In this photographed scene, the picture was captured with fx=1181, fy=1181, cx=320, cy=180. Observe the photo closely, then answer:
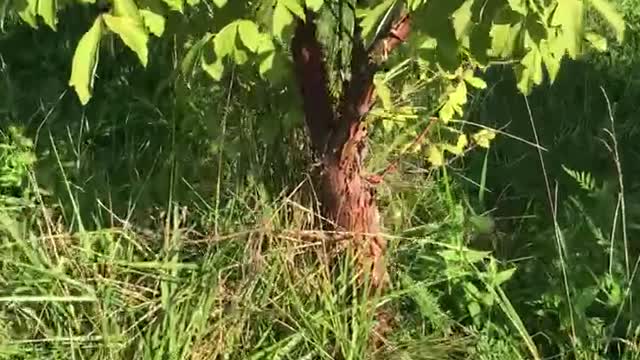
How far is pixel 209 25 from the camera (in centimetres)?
250

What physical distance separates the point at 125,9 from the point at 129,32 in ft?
0.18

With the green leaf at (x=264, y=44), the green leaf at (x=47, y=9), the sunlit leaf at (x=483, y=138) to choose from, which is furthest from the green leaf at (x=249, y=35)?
the sunlit leaf at (x=483, y=138)

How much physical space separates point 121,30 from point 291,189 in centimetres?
115

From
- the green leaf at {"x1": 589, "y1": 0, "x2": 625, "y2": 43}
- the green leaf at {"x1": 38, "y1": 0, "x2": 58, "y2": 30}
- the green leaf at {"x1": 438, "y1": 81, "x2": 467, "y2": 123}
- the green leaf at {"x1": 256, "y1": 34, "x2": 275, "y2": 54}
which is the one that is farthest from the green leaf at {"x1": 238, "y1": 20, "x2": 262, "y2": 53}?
the green leaf at {"x1": 438, "y1": 81, "x2": 467, "y2": 123}

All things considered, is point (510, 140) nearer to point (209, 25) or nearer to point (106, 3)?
point (209, 25)

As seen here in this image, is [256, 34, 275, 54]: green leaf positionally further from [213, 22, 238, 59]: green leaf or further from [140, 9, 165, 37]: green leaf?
[140, 9, 165, 37]: green leaf

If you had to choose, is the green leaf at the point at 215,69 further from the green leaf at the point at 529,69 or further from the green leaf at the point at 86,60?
the green leaf at the point at 529,69

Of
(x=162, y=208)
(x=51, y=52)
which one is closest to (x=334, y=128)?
(x=162, y=208)

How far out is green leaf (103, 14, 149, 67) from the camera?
6.44ft

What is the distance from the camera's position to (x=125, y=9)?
6.59ft

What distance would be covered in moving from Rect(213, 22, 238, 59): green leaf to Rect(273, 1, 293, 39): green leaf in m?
0.12

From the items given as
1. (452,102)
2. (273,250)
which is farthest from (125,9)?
(452,102)

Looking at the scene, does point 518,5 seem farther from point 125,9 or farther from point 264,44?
point 125,9

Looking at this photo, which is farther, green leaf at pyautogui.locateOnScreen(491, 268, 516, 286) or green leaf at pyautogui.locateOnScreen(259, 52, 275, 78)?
green leaf at pyautogui.locateOnScreen(491, 268, 516, 286)
